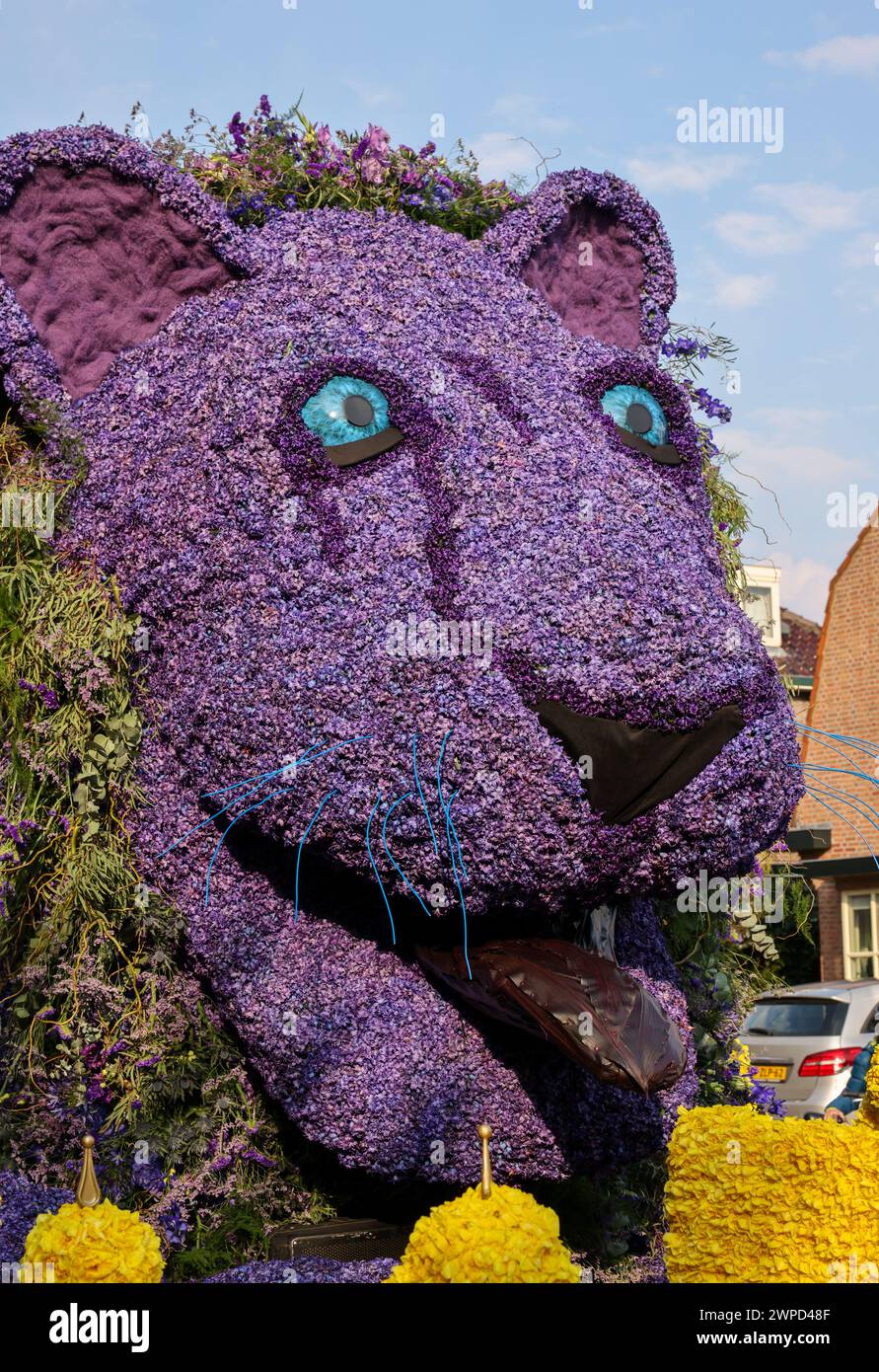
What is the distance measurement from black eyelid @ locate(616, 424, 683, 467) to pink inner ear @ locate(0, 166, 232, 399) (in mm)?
1307

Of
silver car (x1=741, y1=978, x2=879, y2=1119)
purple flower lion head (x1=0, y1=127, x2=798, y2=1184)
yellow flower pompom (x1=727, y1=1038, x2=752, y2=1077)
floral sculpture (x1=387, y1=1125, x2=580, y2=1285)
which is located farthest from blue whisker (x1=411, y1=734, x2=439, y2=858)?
silver car (x1=741, y1=978, x2=879, y2=1119)

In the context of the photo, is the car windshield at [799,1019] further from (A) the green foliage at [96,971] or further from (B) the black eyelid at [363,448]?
(B) the black eyelid at [363,448]

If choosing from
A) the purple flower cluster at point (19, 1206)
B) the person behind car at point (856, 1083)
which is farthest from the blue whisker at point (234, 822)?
the person behind car at point (856, 1083)

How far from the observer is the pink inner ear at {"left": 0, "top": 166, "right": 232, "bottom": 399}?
15.2ft

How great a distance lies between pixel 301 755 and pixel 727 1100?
271cm

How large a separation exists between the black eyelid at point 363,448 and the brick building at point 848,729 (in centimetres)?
1239

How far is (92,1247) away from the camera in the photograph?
10.9 feet

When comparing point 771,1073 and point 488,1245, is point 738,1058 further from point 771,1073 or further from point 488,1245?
point 771,1073

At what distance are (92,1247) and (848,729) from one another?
1379cm

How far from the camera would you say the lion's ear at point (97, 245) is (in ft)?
15.1
